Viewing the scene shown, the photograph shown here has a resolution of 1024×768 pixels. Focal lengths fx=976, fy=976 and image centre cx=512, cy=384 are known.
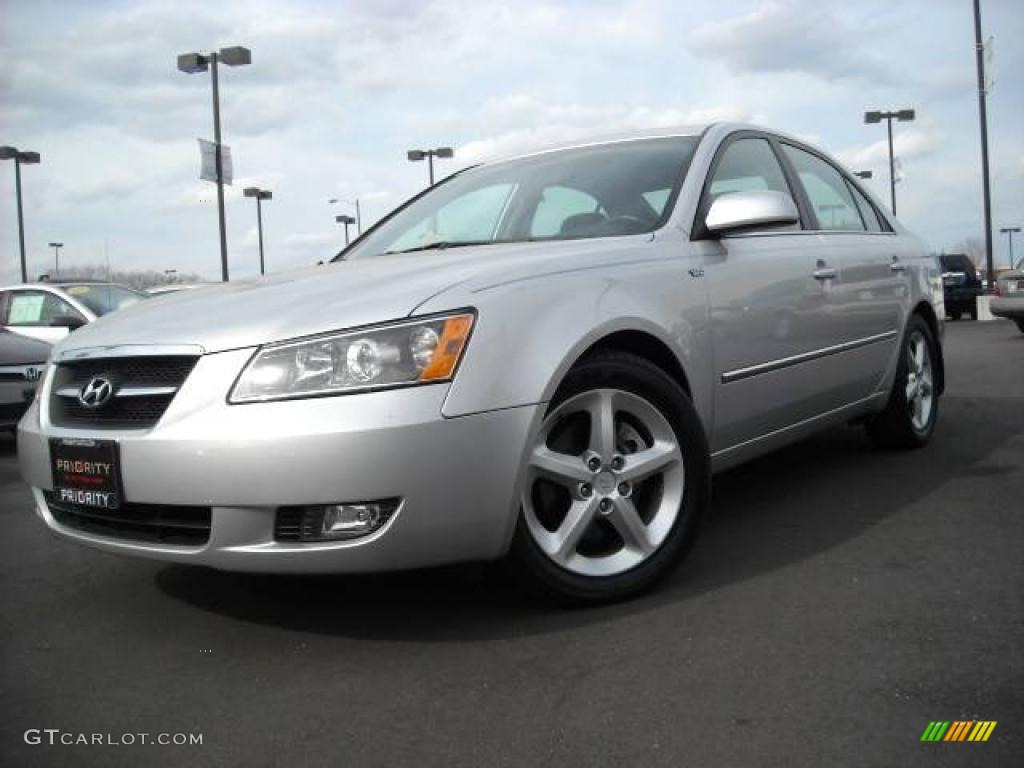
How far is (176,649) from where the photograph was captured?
2.67 meters

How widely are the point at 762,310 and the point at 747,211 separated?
0.45 metres

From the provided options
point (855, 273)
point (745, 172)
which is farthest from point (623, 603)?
point (855, 273)

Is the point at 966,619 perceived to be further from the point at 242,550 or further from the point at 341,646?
the point at 242,550

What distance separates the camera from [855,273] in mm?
4312

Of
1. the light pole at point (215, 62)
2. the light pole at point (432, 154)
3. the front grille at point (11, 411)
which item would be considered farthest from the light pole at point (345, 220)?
the front grille at point (11, 411)

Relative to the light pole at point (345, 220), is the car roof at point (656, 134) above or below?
below

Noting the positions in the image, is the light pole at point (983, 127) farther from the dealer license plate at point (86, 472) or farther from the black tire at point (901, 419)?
the dealer license plate at point (86, 472)

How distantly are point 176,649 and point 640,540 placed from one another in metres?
1.34

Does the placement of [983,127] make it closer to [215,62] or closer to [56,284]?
[215,62]

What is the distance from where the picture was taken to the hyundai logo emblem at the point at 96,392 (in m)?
2.68

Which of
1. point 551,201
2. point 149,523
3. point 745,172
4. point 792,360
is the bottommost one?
point 149,523

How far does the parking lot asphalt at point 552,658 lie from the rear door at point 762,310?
→ 0.47 metres

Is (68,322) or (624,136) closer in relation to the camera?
(624,136)

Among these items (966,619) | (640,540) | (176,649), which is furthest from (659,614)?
(176,649)
